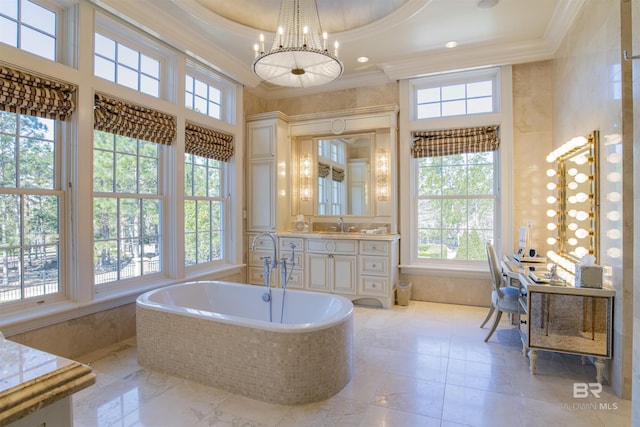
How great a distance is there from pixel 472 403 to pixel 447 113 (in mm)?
3443

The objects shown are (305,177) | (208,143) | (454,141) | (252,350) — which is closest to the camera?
(252,350)

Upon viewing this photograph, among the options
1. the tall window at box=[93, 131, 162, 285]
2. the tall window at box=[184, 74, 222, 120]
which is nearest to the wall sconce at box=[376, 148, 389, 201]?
the tall window at box=[184, 74, 222, 120]

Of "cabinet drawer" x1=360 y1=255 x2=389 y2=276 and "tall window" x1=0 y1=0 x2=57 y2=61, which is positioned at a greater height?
"tall window" x1=0 y1=0 x2=57 y2=61

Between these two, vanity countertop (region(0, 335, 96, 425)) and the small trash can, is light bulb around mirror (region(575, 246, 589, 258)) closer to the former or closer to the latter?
the small trash can

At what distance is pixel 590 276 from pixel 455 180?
2.21 m

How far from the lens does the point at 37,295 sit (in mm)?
2617

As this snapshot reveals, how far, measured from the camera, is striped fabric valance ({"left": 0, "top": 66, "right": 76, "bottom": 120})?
229cm

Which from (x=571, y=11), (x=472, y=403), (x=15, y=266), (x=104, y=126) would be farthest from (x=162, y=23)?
(x=472, y=403)

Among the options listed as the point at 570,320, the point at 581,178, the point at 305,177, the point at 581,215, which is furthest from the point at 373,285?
the point at 581,178

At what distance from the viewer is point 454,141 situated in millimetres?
4270

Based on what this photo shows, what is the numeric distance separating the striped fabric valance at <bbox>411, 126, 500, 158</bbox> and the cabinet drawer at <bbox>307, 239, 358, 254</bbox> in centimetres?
146

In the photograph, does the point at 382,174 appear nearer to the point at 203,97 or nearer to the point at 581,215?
the point at 581,215

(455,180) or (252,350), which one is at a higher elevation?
(455,180)

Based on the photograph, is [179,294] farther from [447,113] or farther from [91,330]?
[447,113]
